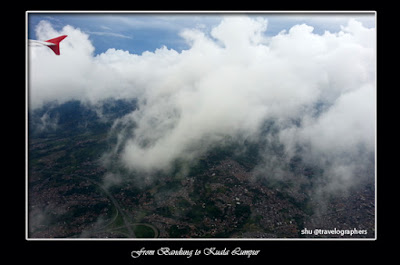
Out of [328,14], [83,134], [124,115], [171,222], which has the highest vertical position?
[328,14]

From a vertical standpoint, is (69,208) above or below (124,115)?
below

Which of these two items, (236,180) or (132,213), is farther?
(236,180)

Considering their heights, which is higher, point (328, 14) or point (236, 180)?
point (328, 14)

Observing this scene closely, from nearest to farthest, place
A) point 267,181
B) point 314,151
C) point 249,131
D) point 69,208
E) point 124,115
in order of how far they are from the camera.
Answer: point 69,208
point 267,181
point 314,151
point 249,131
point 124,115

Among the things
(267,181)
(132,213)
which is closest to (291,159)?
(267,181)

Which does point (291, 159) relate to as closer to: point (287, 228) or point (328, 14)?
point (287, 228)

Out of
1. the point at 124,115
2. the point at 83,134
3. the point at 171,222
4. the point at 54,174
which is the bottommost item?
the point at 171,222

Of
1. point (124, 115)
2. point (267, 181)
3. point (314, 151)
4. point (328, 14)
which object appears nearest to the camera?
point (328, 14)

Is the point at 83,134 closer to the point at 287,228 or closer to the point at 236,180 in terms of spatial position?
the point at 236,180
